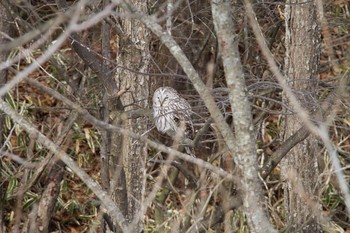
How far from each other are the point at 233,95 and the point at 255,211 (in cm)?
33

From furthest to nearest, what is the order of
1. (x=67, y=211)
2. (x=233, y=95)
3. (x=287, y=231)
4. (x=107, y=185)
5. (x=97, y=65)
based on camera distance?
1. (x=67, y=211)
2. (x=287, y=231)
3. (x=107, y=185)
4. (x=97, y=65)
5. (x=233, y=95)

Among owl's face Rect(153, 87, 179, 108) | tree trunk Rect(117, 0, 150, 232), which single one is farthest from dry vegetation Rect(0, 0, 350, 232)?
tree trunk Rect(117, 0, 150, 232)

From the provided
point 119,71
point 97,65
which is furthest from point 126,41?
point 97,65

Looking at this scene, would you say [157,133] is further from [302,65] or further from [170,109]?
[302,65]

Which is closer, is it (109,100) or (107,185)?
(109,100)

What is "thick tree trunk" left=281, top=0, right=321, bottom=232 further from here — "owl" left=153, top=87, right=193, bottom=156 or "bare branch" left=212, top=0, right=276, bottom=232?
"bare branch" left=212, top=0, right=276, bottom=232

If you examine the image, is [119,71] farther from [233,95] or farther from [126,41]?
[233,95]

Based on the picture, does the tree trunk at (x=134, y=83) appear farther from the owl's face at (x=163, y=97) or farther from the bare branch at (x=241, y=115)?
the bare branch at (x=241, y=115)

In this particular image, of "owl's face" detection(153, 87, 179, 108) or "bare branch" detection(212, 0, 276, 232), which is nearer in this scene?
"bare branch" detection(212, 0, 276, 232)

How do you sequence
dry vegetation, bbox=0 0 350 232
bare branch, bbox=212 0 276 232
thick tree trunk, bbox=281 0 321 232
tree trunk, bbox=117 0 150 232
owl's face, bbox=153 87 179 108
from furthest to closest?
dry vegetation, bbox=0 0 350 232 < owl's face, bbox=153 87 179 108 < thick tree trunk, bbox=281 0 321 232 < tree trunk, bbox=117 0 150 232 < bare branch, bbox=212 0 276 232

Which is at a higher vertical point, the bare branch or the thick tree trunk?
the bare branch

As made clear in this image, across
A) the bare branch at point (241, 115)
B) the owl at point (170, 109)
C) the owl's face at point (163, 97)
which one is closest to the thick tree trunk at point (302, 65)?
the owl at point (170, 109)

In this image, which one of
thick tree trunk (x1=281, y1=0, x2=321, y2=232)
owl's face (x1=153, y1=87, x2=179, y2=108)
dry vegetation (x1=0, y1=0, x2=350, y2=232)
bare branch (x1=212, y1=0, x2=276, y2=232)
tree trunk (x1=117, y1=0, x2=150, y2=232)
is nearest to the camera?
bare branch (x1=212, y1=0, x2=276, y2=232)

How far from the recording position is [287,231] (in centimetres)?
456
